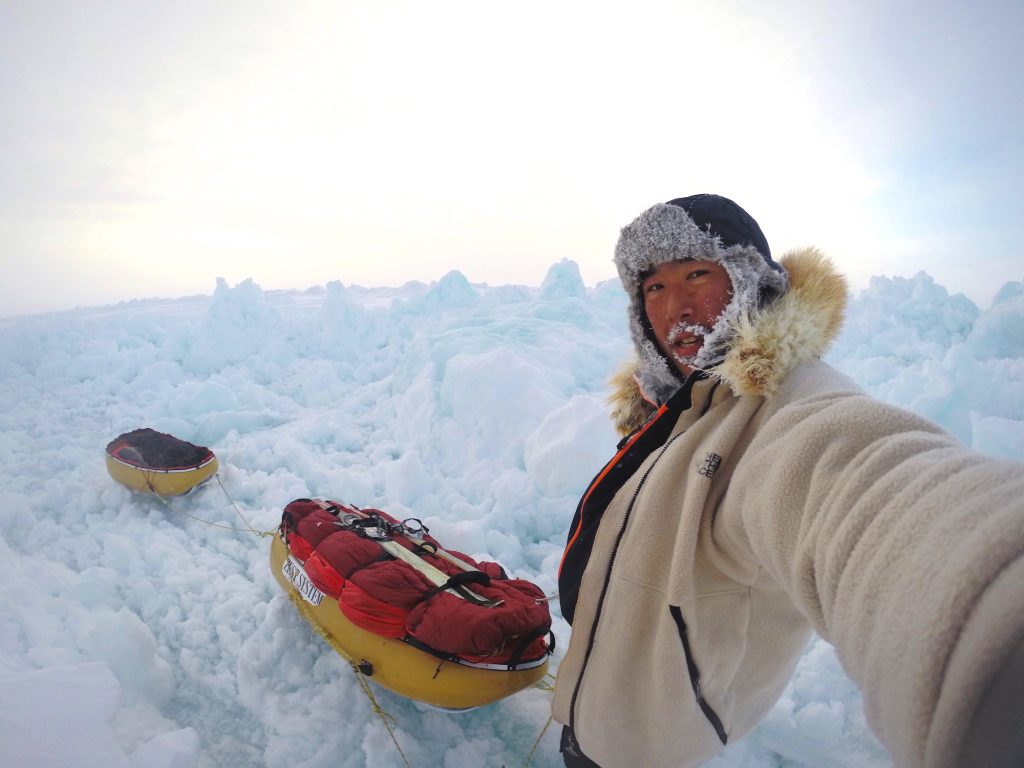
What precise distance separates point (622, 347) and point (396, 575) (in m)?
7.02

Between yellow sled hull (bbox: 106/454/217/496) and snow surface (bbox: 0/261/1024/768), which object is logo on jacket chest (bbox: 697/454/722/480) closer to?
snow surface (bbox: 0/261/1024/768)

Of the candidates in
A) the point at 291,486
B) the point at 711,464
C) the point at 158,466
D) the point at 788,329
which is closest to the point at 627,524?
the point at 711,464

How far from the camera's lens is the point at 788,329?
1064 millimetres

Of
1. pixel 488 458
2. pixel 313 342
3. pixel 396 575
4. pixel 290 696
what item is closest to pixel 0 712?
pixel 290 696

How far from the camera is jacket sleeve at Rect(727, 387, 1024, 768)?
0.44 m

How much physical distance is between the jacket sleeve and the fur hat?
17.3 inches

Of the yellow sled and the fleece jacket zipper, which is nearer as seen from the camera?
the fleece jacket zipper

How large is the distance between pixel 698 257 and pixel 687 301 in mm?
132

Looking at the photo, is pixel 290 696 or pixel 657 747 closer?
pixel 657 747

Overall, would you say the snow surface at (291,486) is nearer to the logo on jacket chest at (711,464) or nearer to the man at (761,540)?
the man at (761,540)

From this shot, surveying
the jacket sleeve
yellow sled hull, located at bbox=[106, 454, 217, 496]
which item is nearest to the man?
the jacket sleeve

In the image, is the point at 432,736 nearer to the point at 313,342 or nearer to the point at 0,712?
the point at 0,712

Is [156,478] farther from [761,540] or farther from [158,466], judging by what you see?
[761,540]

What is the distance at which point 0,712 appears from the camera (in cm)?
171
